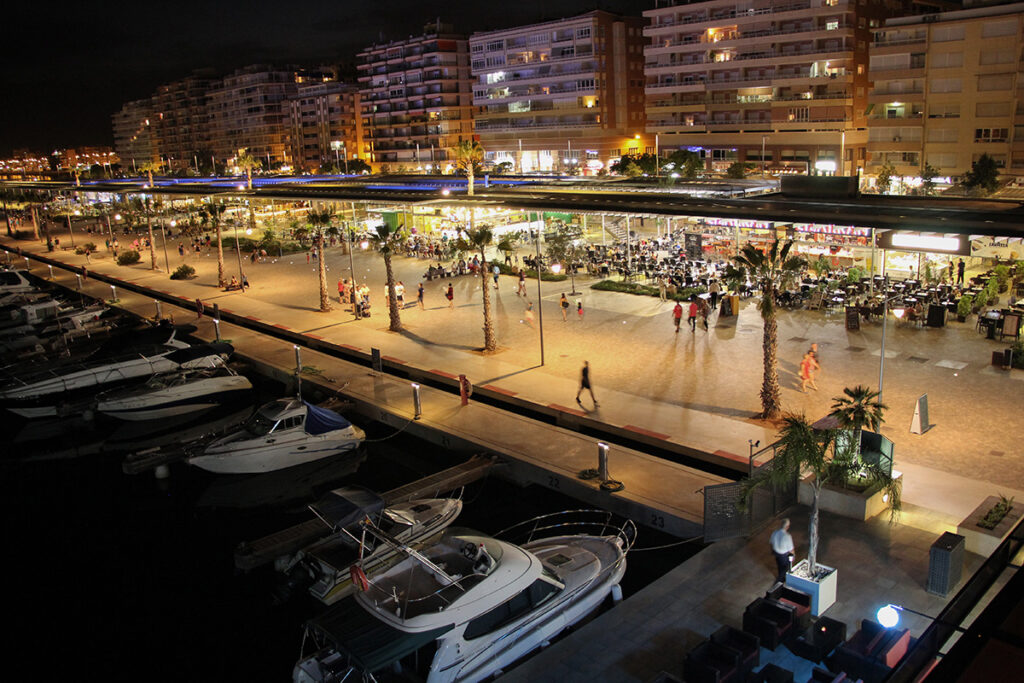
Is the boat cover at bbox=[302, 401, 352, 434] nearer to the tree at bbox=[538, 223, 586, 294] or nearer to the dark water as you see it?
the dark water

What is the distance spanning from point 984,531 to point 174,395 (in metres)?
23.7

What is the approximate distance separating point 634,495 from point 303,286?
3351 centimetres

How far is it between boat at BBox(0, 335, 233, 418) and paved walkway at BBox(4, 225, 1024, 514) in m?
5.87

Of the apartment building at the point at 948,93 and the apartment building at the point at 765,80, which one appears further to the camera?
the apartment building at the point at 765,80

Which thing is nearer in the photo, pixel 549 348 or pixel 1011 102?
pixel 549 348

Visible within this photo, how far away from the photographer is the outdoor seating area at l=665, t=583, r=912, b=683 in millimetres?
10398

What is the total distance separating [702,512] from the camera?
53.6 feet

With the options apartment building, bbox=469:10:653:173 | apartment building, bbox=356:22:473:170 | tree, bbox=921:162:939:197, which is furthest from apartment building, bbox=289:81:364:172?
tree, bbox=921:162:939:197

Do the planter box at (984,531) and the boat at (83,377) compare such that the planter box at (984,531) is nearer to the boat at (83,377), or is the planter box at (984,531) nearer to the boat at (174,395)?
the boat at (174,395)

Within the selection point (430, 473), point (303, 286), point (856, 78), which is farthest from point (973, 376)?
point (856, 78)

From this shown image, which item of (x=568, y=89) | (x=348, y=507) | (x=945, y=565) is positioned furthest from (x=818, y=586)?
(x=568, y=89)

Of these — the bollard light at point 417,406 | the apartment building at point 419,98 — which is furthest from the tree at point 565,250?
the apartment building at point 419,98

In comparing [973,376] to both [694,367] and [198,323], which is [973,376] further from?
[198,323]

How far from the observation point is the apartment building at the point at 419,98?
12938 centimetres
